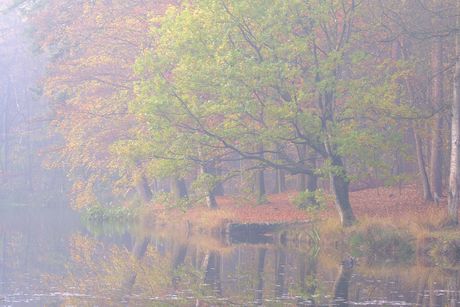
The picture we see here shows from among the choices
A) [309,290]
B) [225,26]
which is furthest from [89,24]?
[309,290]

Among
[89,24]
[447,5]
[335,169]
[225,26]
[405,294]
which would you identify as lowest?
[405,294]

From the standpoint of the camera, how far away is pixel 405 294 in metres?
7.86

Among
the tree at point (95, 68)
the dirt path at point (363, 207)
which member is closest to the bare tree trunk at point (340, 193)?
the dirt path at point (363, 207)

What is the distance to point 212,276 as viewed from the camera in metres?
9.69

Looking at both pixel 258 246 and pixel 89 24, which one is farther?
pixel 89 24

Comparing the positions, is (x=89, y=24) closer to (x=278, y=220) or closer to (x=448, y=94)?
(x=278, y=220)

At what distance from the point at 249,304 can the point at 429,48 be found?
1440 cm

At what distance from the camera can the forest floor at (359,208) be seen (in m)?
17.2

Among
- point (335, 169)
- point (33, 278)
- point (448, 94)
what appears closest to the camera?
point (33, 278)

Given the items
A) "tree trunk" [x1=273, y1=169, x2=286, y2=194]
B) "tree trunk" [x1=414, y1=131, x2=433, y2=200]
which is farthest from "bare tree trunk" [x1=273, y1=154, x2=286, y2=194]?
"tree trunk" [x1=414, y1=131, x2=433, y2=200]

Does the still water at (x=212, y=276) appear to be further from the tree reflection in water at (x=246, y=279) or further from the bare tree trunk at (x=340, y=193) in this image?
the bare tree trunk at (x=340, y=193)

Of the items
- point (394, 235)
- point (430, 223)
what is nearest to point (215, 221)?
point (394, 235)

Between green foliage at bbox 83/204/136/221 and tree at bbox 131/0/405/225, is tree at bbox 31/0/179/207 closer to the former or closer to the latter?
green foliage at bbox 83/204/136/221

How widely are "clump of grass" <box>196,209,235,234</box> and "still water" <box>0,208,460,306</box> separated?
9.40ft
